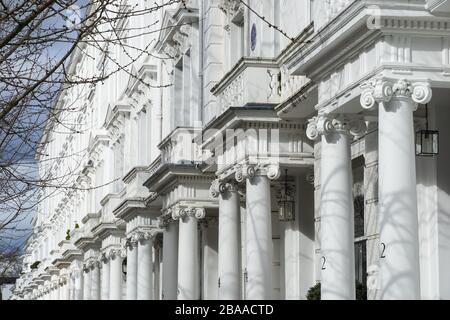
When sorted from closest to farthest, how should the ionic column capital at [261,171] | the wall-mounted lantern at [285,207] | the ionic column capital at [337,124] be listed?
1. the ionic column capital at [337,124]
2. the ionic column capital at [261,171]
3. the wall-mounted lantern at [285,207]

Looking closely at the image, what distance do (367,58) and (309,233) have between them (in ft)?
26.0

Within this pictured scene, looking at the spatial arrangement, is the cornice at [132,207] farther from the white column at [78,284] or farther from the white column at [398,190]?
the white column at [398,190]

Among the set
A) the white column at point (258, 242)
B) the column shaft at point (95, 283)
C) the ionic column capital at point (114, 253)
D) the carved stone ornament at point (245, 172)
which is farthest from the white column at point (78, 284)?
the white column at point (258, 242)

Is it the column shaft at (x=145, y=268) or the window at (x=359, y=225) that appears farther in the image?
the column shaft at (x=145, y=268)

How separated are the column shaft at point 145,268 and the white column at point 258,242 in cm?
1225

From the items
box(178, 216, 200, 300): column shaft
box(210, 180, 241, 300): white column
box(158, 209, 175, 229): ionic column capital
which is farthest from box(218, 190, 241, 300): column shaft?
box(158, 209, 175, 229): ionic column capital

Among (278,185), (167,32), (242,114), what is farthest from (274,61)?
(167,32)

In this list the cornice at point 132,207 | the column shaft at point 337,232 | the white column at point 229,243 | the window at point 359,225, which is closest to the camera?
the column shaft at point 337,232

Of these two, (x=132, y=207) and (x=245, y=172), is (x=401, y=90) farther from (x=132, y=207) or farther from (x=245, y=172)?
(x=132, y=207)

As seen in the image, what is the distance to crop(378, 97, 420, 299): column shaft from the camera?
12.4m

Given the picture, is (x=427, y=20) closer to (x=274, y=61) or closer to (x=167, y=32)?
(x=274, y=61)

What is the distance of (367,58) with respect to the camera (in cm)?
1340

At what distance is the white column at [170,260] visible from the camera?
88.2 feet

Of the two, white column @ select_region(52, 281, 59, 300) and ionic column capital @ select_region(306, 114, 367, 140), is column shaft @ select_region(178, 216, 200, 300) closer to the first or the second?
ionic column capital @ select_region(306, 114, 367, 140)
